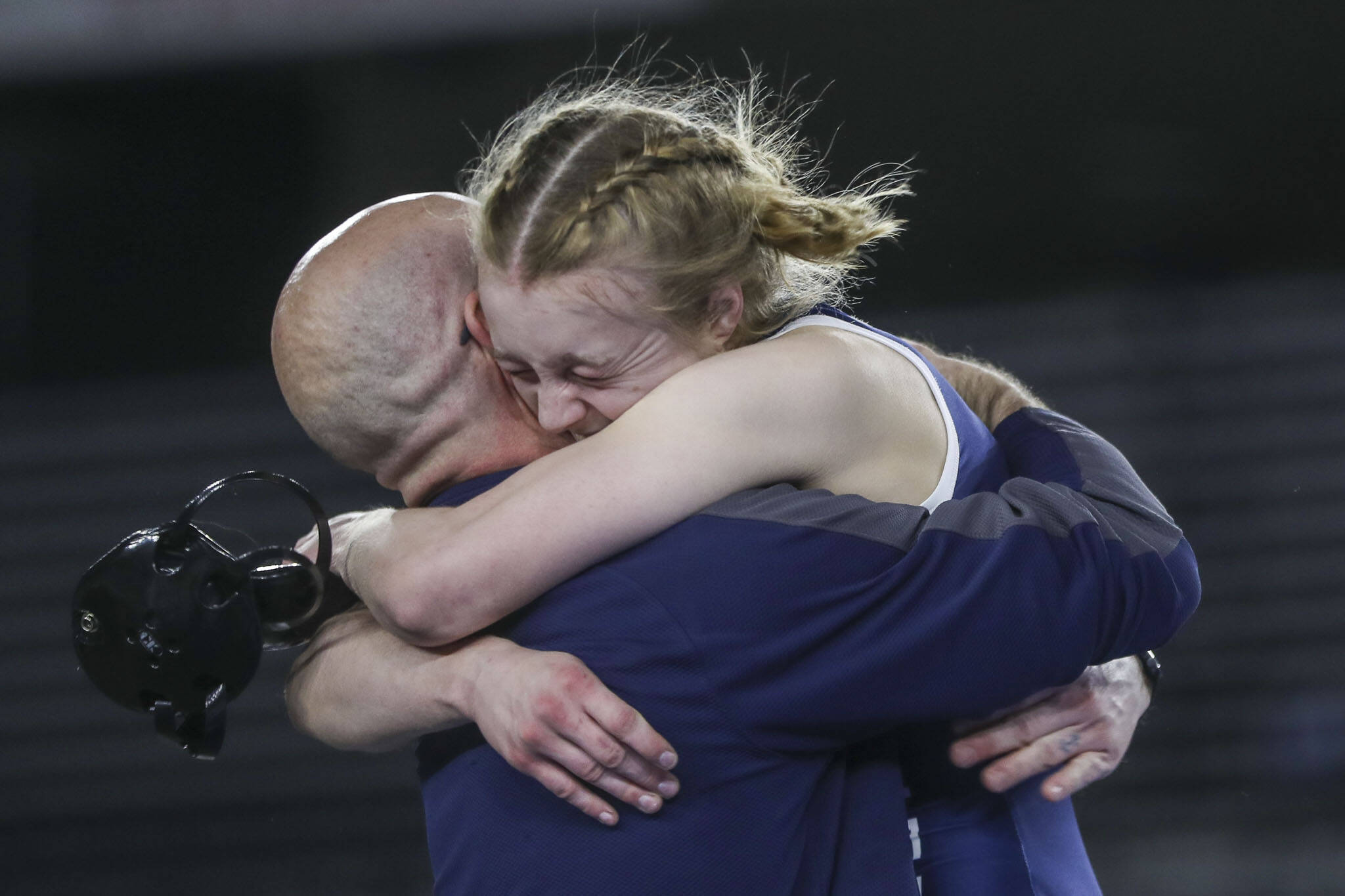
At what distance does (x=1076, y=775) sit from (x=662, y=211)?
2.47 ft

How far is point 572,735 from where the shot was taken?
1.11 m

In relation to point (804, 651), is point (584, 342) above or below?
above

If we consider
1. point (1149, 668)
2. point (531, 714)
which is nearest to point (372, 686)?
point (531, 714)

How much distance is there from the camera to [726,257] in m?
1.30

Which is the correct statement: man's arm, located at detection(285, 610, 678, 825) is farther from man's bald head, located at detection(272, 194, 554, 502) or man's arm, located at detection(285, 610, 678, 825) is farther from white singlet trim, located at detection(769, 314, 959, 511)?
white singlet trim, located at detection(769, 314, 959, 511)

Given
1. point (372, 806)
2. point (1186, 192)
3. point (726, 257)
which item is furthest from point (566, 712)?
point (1186, 192)

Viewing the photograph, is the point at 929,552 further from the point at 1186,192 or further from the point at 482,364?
the point at 1186,192

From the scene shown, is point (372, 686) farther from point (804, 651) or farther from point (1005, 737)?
point (1005, 737)

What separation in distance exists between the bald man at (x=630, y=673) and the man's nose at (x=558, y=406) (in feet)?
0.33

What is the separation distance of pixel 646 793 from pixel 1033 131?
12.4 feet

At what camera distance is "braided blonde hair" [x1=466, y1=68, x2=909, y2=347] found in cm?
124

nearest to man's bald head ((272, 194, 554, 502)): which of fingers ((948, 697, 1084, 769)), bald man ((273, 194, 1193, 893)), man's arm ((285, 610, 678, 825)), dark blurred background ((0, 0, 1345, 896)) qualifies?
bald man ((273, 194, 1193, 893))

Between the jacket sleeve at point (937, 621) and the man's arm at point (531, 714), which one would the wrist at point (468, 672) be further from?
the jacket sleeve at point (937, 621)

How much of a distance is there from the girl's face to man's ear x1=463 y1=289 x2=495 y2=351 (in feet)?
0.17
